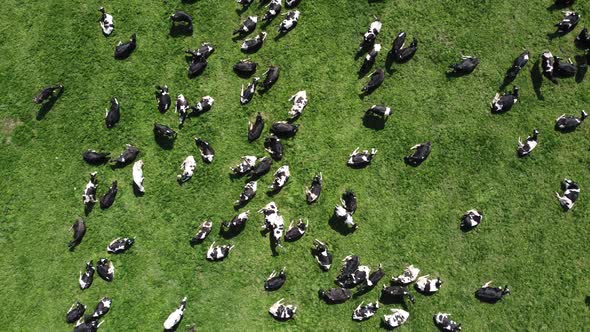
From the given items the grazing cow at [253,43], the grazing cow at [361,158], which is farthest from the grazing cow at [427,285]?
the grazing cow at [253,43]

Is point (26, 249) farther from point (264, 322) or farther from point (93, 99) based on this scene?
point (264, 322)

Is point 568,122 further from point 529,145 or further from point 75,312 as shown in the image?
point 75,312

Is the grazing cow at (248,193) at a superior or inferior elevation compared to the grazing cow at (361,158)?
inferior

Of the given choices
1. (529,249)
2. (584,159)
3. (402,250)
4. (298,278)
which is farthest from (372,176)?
(584,159)

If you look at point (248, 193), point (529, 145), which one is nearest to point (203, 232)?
point (248, 193)

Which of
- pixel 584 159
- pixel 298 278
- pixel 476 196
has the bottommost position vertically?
pixel 298 278

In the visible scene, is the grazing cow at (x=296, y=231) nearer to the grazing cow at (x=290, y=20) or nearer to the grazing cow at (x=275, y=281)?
the grazing cow at (x=275, y=281)
